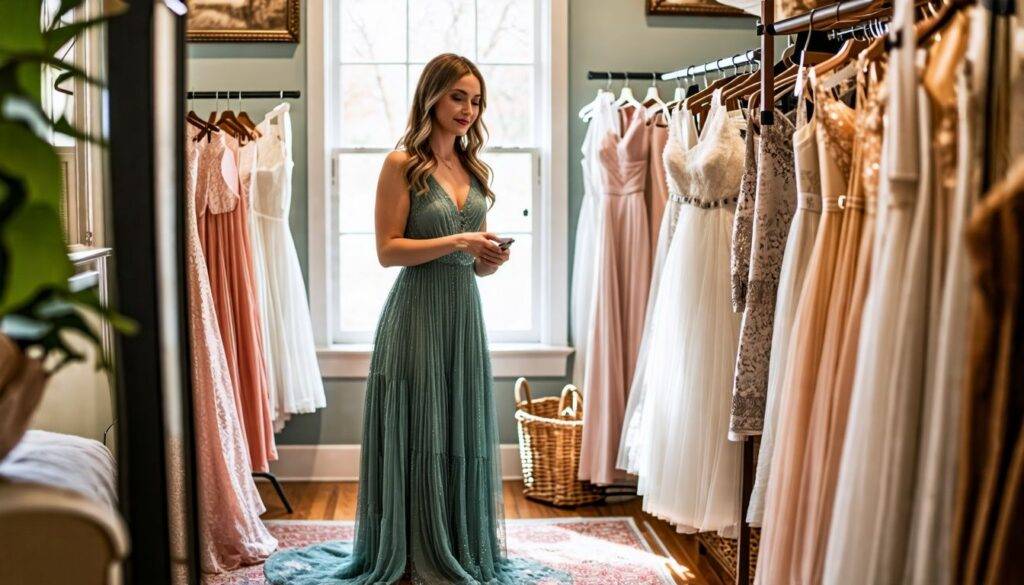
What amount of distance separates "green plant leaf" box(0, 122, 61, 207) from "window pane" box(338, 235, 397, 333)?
348 centimetres

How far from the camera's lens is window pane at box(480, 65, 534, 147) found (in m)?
4.53

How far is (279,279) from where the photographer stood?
3.96 metres

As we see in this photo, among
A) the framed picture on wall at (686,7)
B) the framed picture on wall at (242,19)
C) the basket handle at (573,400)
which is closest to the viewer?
the basket handle at (573,400)

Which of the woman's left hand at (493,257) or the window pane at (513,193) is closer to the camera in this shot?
the woman's left hand at (493,257)

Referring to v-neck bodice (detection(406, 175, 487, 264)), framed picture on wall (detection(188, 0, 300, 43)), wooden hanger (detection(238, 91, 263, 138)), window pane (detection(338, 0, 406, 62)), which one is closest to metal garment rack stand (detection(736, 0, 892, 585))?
v-neck bodice (detection(406, 175, 487, 264))

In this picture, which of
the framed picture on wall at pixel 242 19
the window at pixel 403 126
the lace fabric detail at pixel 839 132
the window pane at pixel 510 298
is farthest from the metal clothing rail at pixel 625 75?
the lace fabric detail at pixel 839 132

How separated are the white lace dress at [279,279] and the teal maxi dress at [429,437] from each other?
904 millimetres

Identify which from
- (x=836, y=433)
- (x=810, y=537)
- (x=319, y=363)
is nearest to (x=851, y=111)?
(x=836, y=433)

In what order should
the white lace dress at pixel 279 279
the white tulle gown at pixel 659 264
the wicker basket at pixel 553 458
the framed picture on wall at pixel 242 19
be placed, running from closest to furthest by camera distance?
the white tulle gown at pixel 659 264 → the white lace dress at pixel 279 279 → the wicker basket at pixel 553 458 → the framed picture on wall at pixel 242 19

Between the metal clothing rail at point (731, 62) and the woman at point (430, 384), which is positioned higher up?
the metal clothing rail at point (731, 62)

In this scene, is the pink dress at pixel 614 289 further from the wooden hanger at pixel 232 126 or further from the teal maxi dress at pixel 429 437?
the wooden hanger at pixel 232 126

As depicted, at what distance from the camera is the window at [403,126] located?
175 inches

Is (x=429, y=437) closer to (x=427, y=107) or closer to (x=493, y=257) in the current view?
(x=493, y=257)

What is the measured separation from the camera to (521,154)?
4.54 meters
